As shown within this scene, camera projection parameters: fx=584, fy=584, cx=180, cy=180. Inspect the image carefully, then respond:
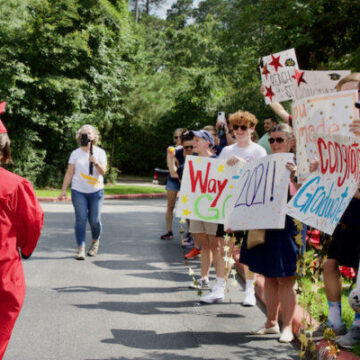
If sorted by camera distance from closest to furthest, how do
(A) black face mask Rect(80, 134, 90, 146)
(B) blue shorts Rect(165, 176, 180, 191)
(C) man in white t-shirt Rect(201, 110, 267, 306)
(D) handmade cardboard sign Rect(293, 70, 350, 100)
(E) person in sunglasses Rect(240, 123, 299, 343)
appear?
(E) person in sunglasses Rect(240, 123, 299, 343), (D) handmade cardboard sign Rect(293, 70, 350, 100), (C) man in white t-shirt Rect(201, 110, 267, 306), (A) black face mask Rect(80, 134, 90, 146), (B) blue shorts Rect(165, 176, 180, 191)

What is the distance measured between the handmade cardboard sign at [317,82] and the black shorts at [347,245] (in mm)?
1681

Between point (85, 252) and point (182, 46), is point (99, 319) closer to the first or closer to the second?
point (85, 252)

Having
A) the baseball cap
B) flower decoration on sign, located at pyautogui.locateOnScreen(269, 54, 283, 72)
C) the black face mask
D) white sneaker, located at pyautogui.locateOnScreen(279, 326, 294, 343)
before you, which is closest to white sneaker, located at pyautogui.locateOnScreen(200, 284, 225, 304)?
white sneaker, located at pyautogui.locateOnScreen(279, 326, 294, 343)

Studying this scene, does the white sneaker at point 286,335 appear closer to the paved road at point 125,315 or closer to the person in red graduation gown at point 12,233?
the paved road at point 125,315

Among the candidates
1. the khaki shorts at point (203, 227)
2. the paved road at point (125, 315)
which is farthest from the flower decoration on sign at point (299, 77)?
the paved road at point (125, 315)

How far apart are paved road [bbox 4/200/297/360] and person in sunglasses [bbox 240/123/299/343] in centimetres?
22

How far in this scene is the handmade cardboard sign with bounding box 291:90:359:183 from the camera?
12.9 feet

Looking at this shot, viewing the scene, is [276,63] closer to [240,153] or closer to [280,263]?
[240,153]

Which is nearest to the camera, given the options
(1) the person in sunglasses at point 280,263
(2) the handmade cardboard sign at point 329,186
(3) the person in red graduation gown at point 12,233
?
(3) the person in red graduation gown at point 12,233

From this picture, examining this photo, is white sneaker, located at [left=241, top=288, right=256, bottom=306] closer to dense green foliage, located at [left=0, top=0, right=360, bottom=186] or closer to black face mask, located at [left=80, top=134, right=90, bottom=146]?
black face mask, located at [left=80, top=134, right=90, bottom=146]

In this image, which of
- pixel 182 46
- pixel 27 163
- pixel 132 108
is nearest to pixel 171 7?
pixel 182 46

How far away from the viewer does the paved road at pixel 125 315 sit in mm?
4906

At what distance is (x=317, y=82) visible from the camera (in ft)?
19.9

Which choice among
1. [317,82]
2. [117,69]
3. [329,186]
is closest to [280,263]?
[329,186]
